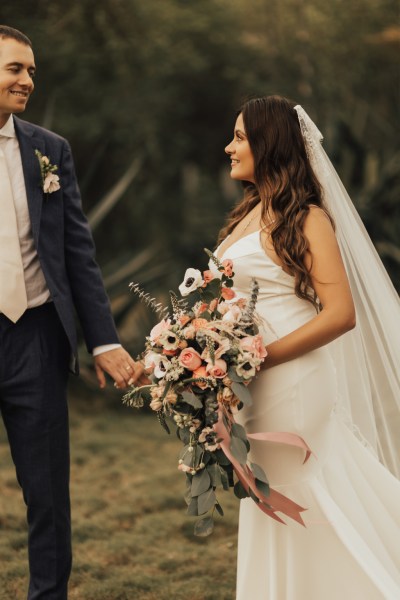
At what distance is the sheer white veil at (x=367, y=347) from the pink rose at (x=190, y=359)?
77cm

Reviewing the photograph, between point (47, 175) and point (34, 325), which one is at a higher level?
point (47, 175)

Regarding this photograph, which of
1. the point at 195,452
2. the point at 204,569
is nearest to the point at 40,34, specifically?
the point at 204,569

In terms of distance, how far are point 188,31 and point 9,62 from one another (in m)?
15.8

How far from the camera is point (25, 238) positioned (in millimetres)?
3426

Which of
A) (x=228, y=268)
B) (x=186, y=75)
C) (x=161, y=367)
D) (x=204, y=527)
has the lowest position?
(x=204, y=527)

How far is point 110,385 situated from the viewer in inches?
353

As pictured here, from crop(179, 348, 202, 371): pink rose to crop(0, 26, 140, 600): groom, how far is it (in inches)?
20.3

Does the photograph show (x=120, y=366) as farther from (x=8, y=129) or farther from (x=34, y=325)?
(x=8, y=129)

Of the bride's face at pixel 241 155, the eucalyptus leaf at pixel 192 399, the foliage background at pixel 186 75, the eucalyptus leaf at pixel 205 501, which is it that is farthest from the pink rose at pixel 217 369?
the foliage background at pixel 186 75

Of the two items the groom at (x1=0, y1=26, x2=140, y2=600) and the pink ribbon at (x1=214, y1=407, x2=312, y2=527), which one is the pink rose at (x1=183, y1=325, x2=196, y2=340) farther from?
the groom at (x1=0, y1=26, x2=140, y2=600)

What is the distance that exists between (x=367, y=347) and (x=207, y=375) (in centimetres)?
98

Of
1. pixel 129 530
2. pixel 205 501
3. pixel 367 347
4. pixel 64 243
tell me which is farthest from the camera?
pixel 129 530

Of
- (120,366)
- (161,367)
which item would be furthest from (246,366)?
(120,366)

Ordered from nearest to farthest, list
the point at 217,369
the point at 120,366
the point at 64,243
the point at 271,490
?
the point at 217,369, the point at 271,490, the point at 64,243, the point at 120,366
